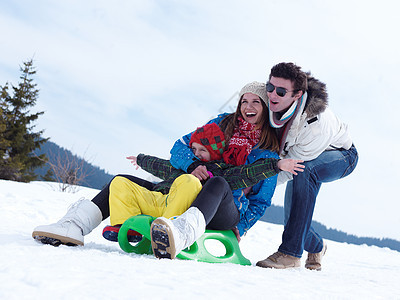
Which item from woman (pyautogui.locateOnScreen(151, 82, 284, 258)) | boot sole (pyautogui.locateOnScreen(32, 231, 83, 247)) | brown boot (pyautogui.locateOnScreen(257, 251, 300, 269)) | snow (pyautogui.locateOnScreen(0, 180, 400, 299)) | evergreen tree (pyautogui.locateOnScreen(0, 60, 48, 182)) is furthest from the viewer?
evergreen tree (pyautogui.locateOnScreen(0, 60, 48, 182))

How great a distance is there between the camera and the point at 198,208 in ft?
5.90

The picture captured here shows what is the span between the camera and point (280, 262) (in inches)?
88.4

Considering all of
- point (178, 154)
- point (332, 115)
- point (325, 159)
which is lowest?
point (178, 154)

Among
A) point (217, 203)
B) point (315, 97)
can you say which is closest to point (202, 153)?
point (217, 203)

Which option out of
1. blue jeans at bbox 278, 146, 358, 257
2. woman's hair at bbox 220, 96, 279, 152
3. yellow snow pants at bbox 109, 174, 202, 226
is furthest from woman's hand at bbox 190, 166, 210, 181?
A: blue jeans at bbox 278, 146, 358, 257

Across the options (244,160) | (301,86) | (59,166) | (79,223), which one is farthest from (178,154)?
(59,166)

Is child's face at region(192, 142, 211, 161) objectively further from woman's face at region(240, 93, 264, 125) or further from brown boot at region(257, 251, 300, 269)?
brown boot at region(257, 251, 300, 269)

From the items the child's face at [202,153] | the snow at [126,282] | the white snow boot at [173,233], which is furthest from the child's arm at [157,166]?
the snow at [126,282]

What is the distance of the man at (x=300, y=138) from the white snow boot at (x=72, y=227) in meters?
1.04

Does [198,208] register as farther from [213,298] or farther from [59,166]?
[59,166]

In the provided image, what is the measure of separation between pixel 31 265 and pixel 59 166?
1118 centimetres

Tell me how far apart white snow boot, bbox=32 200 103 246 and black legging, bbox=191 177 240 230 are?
0.60 meters

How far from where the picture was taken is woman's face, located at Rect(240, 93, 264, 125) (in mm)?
2416

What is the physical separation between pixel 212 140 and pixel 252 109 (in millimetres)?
338
